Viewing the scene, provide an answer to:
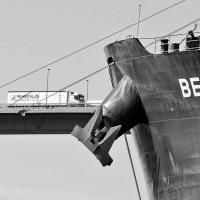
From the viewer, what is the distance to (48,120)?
83.9 meters

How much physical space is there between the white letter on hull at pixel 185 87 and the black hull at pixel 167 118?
0.42 feet

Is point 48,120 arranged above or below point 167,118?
above

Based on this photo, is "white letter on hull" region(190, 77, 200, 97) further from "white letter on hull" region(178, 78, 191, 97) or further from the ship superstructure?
"white letter on hull" region(178, 78, 191, 97)

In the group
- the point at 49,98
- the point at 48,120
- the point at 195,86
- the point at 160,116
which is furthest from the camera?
the point at 49,98

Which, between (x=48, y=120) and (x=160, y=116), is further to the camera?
(x=48, y=120)

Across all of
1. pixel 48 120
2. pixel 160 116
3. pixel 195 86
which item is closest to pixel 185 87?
pixel 195 86

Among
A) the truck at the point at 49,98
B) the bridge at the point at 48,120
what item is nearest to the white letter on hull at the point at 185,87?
the bridge at the point at 48,120

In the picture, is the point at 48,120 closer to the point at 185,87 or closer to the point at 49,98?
the point at 49,98

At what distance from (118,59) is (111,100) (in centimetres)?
210

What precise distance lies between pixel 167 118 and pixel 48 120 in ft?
122

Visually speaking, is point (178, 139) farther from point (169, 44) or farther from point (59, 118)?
point (59, 118)

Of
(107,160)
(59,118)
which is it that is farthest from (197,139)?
(59,118)

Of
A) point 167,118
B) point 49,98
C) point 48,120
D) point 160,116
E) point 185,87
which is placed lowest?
point 167,118

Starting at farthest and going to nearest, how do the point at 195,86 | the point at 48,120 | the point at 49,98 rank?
1. the point at 49,98
2. the point at 48,120
3. the point at 195,86
